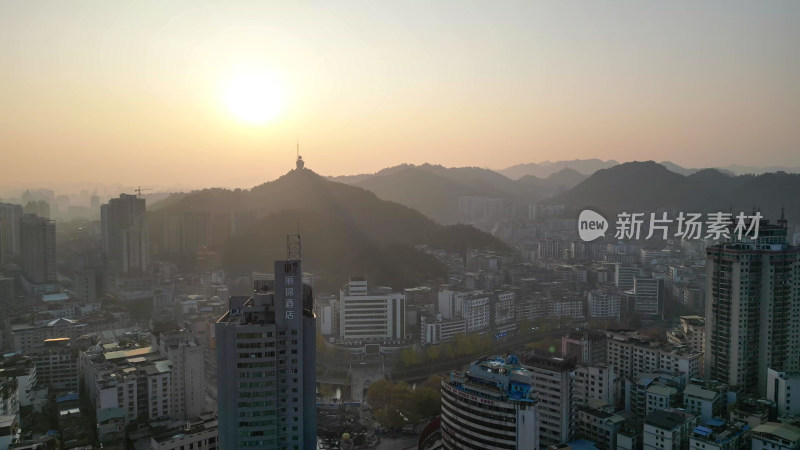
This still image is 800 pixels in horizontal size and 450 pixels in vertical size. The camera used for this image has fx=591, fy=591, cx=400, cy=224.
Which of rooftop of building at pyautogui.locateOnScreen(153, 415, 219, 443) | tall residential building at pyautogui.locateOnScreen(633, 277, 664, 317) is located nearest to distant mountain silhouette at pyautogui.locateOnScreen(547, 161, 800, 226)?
tall residential building at pyautogui.locateOnScreen(633, 277, 664, 317)

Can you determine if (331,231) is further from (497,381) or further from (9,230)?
(497,381)

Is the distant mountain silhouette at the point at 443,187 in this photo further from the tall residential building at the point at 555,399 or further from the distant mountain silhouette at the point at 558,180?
the tall residential building at the point at 555,399

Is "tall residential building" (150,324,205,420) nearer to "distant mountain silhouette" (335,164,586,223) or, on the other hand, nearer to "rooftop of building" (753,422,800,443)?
"rooftop of building" (753,422,800,443)

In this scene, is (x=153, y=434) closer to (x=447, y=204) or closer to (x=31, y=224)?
(x=31, y=224)

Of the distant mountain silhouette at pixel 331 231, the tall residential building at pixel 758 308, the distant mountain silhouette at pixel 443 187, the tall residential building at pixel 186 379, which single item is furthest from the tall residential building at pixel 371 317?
the distant mountain silhouette at pixel 443 187

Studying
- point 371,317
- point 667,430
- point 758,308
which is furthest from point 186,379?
point 758,308

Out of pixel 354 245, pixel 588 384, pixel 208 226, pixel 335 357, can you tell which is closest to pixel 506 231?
pixel 354 245
